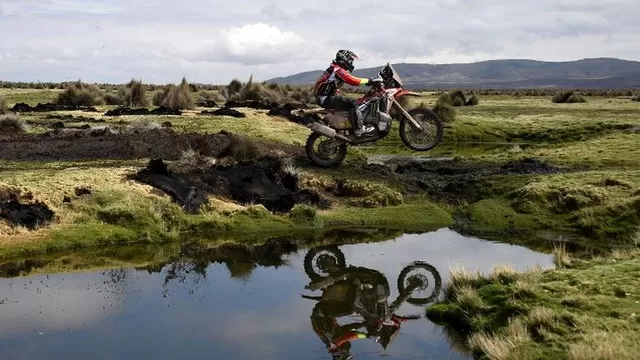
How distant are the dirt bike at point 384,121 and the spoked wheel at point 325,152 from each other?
914 millimetres

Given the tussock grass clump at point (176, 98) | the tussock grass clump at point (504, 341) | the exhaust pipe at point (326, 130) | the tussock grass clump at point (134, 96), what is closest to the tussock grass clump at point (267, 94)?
the tussock grass clump at point (176, 98)

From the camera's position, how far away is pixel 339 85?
23.6 metres

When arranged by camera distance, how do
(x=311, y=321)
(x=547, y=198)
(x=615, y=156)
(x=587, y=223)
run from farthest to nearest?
(x=615, y=156), (x=547, y=198), (x=587, y=223), (x=311, y=321)


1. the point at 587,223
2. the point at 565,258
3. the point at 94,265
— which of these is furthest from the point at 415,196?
the point at 94,265

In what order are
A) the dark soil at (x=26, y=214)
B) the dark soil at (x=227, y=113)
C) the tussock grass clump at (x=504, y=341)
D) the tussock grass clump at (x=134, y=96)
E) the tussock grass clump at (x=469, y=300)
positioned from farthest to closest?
1. the tussock grass clump at (x=134, y=96)
2. the dark soil at (x=227, y=113)
3. the dark soil at (x=26, y=214)
4. the tussock grass clump at (x=469, y=300)
5. the tussock grass clump at (x=504, y=341)

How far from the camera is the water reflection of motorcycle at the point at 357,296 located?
13.6 metres

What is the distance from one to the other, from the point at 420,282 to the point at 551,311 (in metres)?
5.45

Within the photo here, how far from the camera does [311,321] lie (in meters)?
14.5

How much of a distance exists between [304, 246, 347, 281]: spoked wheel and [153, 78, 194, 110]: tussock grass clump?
2783 centimetres

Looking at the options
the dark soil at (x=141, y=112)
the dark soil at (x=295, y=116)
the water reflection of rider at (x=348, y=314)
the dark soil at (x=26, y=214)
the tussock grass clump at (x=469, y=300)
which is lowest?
the water reflection of rider at (x=348, y=314)

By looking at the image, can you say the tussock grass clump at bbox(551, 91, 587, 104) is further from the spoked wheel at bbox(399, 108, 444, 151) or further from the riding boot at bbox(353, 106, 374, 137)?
the riding boot at bbox(353, 106, 374, 137)

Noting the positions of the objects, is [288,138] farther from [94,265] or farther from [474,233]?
[94,265]

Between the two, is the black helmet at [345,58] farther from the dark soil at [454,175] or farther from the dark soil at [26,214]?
the dark soil at [26,214]

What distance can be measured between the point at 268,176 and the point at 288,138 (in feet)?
26.2
